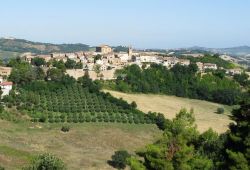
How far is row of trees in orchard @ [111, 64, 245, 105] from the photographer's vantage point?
87.5 m

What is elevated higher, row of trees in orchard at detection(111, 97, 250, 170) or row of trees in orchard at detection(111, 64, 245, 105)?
row of trees in orchard at detection(111, 97, 250, 170)

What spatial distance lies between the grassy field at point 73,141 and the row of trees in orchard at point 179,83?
78.4ft

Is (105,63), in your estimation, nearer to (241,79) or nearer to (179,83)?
(179,83)

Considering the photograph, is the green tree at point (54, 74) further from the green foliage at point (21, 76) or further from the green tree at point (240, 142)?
the green tree at point (240, 142)

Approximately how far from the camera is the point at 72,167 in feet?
138

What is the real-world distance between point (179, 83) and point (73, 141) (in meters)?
43.1

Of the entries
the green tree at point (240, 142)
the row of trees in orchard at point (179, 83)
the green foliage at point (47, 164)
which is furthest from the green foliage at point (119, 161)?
the row of trees in orchard at point (179, 83)

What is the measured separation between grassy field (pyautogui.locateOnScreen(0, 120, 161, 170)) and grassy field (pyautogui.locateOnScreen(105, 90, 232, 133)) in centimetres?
999

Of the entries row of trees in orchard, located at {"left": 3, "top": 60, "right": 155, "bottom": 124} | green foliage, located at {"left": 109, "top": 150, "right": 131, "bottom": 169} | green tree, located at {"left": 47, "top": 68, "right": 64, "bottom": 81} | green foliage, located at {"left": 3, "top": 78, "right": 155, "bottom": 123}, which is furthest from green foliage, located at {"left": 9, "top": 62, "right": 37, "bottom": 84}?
green foliage, located at {"left": 109, "top": 150, "right": 131, "bottom": 169}

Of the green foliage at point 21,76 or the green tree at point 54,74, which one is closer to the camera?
the green foliage at point 21,76

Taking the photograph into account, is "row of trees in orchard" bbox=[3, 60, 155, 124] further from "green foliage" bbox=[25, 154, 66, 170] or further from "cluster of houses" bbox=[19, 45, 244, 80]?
"green foliage" bbox=[25, 154, 66, 170]

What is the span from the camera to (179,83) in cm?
9262

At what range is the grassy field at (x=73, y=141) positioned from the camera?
4372cm

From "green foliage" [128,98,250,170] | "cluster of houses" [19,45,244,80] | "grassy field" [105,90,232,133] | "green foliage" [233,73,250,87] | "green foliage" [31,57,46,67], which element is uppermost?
"green foliage" [128,98,250,170]
